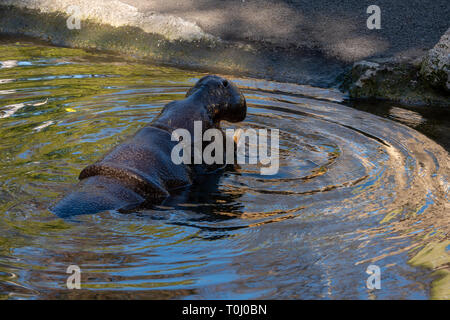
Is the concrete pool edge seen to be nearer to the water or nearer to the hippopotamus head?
the water

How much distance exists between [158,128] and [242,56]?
3.76 metres

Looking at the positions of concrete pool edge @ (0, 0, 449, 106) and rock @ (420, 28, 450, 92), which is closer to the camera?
rock @ (420, 28, 450, 92)

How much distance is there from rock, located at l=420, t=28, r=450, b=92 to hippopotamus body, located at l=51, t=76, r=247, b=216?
2952 millimetres

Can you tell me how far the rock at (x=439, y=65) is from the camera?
7154 millimetres

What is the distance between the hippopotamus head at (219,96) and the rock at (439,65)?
2.83 metres

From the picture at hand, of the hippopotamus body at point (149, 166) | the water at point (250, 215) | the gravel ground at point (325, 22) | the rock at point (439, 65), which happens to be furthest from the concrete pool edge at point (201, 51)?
the hippopotamus body at point (149, 166)

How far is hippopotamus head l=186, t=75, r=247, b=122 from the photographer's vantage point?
530 cm

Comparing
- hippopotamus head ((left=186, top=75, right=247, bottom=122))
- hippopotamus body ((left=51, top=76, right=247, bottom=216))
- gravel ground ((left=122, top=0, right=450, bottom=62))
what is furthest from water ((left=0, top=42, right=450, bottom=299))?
gravel ground ((left=122, top=0, right=450, bottom=62))

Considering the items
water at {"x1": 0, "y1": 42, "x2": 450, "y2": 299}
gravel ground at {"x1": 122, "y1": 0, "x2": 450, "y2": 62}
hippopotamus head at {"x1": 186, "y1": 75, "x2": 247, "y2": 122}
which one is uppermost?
gravel ground at {"x1": 122, "y1": 0, "x2": 450, "y2": 62}

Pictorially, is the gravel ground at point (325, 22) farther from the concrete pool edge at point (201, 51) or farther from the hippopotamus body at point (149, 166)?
the hippopotamus body at point (149, 166)

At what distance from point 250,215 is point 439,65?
153 inches

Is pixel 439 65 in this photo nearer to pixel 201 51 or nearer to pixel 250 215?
pixel 201 51

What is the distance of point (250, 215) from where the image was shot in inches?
170

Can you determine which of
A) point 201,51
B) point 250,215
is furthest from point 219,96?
point 201,51
